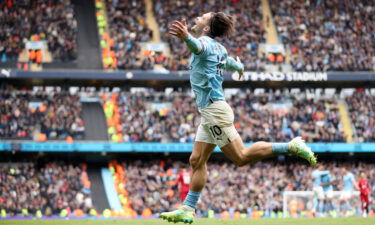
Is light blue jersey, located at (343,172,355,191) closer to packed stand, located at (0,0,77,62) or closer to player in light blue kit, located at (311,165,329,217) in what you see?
player in light blue kit, located at (311,165,329,217)

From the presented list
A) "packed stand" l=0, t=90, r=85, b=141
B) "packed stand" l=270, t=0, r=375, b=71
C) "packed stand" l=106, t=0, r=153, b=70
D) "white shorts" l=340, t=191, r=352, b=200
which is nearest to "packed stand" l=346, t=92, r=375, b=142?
"packed stand" l=270, t=0, r=375, b=71

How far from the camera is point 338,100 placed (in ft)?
126

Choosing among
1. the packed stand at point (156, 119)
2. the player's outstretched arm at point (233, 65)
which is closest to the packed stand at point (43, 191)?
the packed stand at point (156, 119)

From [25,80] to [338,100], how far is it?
59.3 feet

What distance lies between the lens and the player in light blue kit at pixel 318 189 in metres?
21.4

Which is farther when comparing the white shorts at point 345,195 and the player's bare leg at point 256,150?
the white shorts at point 345,195

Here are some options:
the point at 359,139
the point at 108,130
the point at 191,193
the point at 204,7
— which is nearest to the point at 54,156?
the point at 108,130

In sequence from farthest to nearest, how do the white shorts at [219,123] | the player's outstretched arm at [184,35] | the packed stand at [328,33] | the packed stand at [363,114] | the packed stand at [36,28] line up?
the packed stand at [328,33] → the packed stand at [36,28] → the packed stand at [363,114] → the white shorts at [219,123] → the player's outstretched arm at [184,35]

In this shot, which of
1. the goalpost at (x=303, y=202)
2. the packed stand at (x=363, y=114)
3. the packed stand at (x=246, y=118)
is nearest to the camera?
the goalpost at (x=303, y=202)

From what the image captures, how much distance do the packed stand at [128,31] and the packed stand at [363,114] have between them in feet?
38.7

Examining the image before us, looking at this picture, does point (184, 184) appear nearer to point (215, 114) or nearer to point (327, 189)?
point (327, 189)

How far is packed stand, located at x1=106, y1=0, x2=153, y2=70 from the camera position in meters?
37.0

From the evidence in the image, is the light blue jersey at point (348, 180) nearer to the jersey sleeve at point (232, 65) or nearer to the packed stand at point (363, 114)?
the packed stand at point (363, 114)

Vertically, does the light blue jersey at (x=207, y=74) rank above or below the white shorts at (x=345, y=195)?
above
